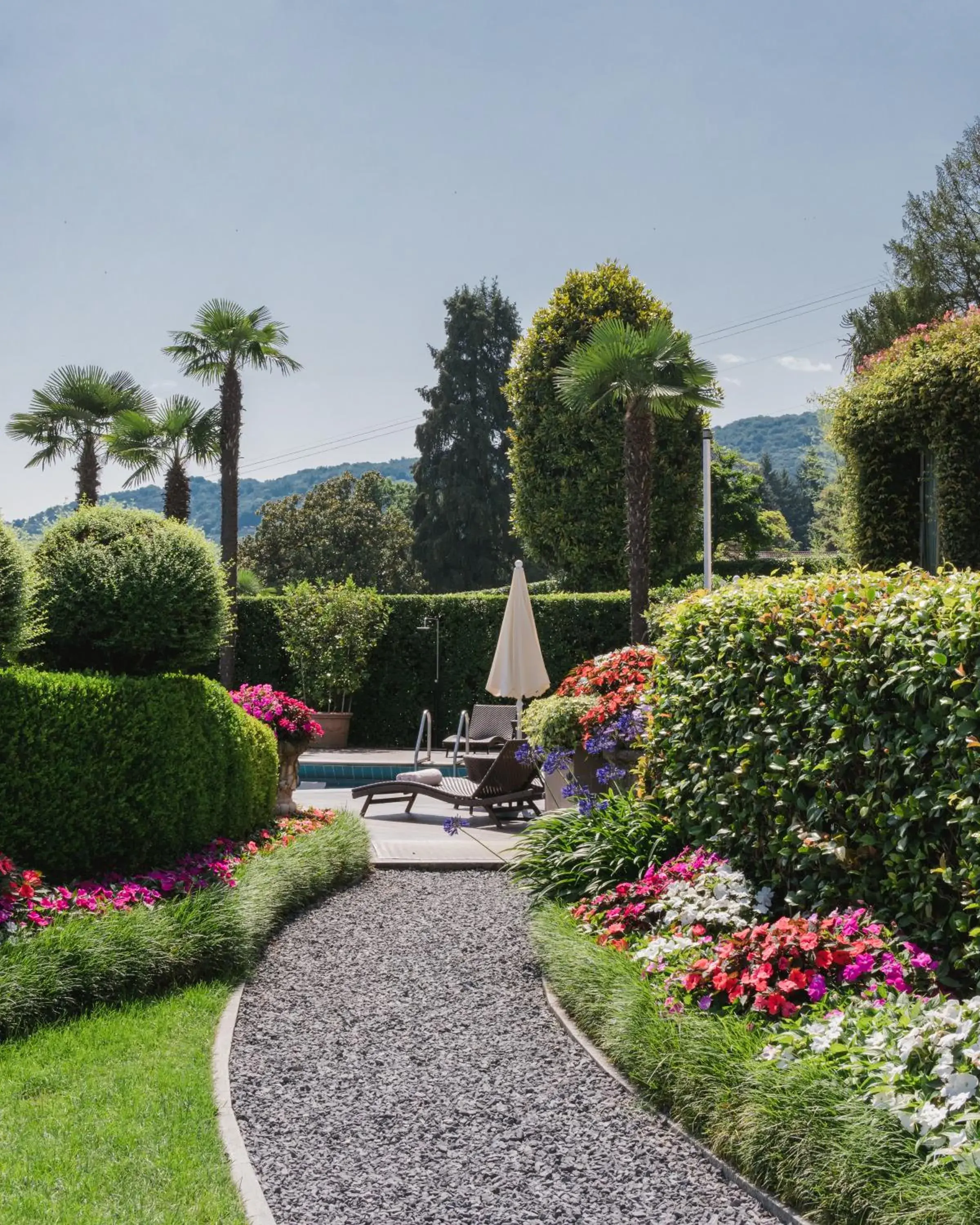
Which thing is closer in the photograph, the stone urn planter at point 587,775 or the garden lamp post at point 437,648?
the stone urn planter at point 587,775

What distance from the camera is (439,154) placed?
1220cm

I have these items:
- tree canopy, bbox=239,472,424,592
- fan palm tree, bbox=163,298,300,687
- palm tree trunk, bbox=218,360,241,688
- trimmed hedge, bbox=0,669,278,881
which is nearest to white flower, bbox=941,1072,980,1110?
trimmed hedge, bbox=0,669,278,881

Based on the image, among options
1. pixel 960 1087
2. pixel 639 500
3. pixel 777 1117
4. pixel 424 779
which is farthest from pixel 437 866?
pixel 639 500

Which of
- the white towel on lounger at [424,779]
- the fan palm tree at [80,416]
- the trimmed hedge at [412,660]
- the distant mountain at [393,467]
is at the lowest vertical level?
the white towel on lounger at [424,779]

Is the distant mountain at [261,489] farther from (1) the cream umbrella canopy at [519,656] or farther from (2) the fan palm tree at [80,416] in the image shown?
(1) the cream umbrella canopy at [519,656]

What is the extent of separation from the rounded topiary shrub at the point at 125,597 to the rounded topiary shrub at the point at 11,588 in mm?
364

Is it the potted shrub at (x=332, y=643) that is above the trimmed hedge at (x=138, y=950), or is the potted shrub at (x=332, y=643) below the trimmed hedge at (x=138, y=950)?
above

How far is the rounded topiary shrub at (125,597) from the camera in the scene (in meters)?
5.85

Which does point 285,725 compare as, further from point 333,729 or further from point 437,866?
point 333,729

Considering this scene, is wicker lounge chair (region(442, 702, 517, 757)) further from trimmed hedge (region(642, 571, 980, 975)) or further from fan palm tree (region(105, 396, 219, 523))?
fan palm tree (region(105, 396, 219, 523))

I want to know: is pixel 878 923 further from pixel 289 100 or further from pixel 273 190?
pixel 273 190

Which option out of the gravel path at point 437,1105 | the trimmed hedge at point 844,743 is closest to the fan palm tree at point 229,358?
the gravel path at point 437,1105

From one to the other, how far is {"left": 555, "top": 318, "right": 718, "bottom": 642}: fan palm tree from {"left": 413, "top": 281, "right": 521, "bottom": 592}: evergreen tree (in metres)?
22.4

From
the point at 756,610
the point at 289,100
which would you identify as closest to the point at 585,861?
the point at 756,610
